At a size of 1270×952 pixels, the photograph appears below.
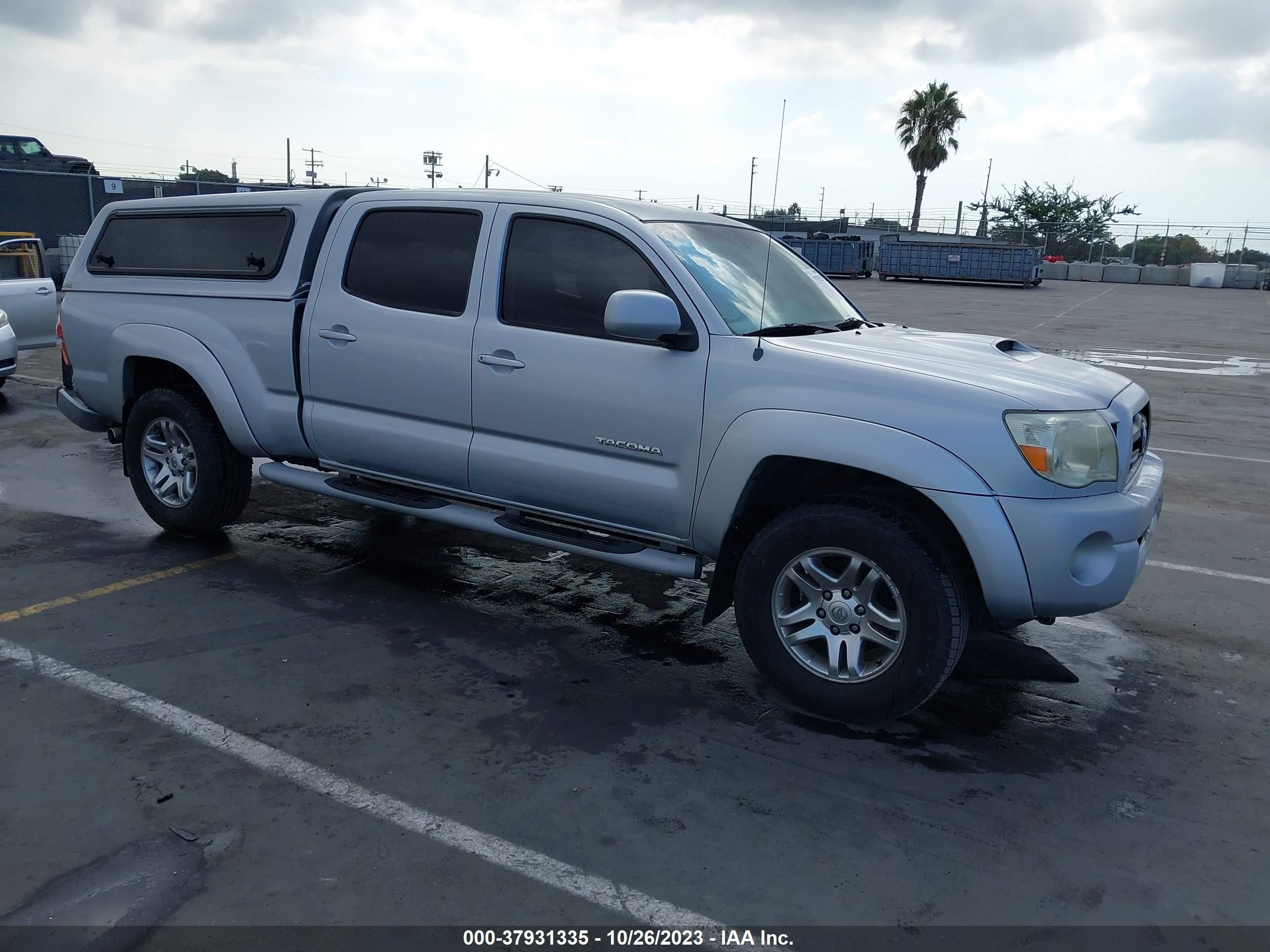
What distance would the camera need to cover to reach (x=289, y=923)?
268 centimetres

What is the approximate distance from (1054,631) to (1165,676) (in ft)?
1.98

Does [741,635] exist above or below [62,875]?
above

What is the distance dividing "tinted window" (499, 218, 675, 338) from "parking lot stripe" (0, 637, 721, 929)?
208cm

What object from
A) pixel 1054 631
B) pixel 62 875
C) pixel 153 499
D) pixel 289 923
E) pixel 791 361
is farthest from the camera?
pixel 153 499

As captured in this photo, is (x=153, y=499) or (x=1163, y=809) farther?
(x=153, y=499)

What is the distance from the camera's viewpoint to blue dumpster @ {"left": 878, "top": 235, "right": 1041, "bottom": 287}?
41344 millimetres

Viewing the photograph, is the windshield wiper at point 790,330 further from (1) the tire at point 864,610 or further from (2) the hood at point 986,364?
(1) the tire at point 864,610

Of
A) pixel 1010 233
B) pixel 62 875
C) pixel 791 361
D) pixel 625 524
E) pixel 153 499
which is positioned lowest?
pixel 62 875

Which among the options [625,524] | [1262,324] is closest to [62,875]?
[625,524]

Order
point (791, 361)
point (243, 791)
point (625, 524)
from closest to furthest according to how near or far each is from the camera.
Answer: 1. point (243, 791)
2. point (791, 361)
3. point (625, 524)

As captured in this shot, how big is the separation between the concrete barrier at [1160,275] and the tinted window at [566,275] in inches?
2044

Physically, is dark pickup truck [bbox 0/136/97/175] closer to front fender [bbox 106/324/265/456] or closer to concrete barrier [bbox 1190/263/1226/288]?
front fender [bbox 106/324/265/456]

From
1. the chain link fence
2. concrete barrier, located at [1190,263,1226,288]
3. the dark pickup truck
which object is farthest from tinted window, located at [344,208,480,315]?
concrete barrier, located at [1190,263,1226,288]

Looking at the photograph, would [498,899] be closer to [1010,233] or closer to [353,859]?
[353,859]
